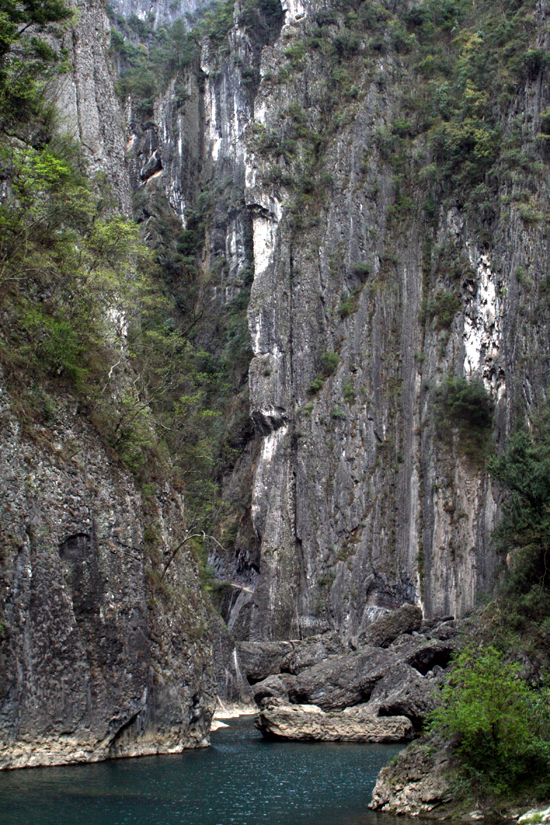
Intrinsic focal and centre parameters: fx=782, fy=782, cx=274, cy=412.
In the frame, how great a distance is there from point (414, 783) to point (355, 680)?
16.2m

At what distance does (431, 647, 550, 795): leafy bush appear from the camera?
13234 millimetres

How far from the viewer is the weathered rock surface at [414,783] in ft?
45.8

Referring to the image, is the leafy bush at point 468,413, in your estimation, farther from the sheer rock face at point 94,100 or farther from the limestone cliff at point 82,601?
the limestone cliff at point 82,601

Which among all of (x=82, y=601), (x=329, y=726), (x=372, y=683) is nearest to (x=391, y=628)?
(x=372, y=683)

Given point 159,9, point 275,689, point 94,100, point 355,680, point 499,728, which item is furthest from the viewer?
point 159,9

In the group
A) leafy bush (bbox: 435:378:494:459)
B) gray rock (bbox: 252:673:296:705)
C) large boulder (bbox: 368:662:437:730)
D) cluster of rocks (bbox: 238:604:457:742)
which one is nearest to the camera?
cluster of rocks (bbox: 238:604:457:742)

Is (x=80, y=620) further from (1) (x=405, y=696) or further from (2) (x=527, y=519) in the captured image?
(2) (x=527, y=519)

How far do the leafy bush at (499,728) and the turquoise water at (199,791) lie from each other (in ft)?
6.75

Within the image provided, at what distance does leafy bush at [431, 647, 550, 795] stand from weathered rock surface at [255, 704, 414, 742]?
12.0 meters

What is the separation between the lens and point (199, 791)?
16297mm

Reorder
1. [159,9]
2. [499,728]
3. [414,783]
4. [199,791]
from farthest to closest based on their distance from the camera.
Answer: [159,9] → [199,791] → [414,783] → [499,728]

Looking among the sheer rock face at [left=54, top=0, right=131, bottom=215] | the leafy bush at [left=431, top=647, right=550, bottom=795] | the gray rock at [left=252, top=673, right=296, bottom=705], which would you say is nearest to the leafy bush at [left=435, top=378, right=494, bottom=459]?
the gray rock at [left=252, top=673, right=296, bottom=705]

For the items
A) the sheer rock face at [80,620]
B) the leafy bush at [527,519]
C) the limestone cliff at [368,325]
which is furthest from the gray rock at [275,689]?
the limestone cliff at [368,325]

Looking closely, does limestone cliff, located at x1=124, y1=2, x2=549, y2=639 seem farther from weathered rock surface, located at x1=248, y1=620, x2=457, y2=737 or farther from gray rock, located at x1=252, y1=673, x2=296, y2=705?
gray rock, located at x1=252, y1=673, x2=296, y2=705
